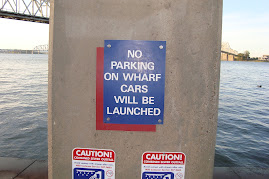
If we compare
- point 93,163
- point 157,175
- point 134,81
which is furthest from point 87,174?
point 134,81

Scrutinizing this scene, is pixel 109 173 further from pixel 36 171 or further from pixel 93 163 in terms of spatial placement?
pixel 36 171

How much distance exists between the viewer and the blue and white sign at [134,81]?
172cm

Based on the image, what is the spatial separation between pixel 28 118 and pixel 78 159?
13519 millimetres

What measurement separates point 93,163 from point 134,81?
75 centimetres

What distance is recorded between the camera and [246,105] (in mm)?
19969

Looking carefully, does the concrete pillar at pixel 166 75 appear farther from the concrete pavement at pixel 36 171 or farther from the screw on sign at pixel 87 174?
the concrete pavement at pixel 36 171

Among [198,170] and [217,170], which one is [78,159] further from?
[217,170]

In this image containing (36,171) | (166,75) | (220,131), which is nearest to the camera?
(166,75)

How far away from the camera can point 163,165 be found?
5.93ft

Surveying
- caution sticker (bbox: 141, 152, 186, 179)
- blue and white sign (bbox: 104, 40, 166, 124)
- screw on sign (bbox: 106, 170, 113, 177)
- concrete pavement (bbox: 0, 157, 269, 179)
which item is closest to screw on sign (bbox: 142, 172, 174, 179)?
caution sticker (bbox: 141, 152, 186, 179)

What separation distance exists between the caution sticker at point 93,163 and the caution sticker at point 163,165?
0.88ft

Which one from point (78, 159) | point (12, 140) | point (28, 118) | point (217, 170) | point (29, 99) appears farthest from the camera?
point (29, 99)

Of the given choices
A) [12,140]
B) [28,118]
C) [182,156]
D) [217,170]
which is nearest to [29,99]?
[28,118]

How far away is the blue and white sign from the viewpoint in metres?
1.72
